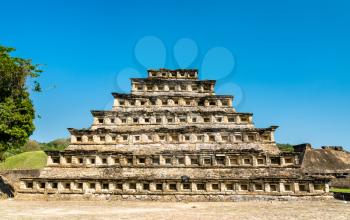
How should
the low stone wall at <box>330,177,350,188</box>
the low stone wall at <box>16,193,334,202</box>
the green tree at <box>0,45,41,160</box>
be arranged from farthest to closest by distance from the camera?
the low stone wall at <box>330,177,350,188</box>, the green tree at <box>0,45,41,160</box>, the low stone wall at <box>16,193,334,202</box>

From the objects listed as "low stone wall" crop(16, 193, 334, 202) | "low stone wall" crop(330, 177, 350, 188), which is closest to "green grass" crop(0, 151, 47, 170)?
"low stone wall" crop(16, 193, 334, 202)

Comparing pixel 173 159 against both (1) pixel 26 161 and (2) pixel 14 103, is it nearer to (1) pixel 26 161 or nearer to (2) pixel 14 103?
(2) pixel 14 103

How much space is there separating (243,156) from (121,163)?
Answer: 421 inches

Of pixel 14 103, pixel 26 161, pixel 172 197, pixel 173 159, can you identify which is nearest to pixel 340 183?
pixel 173 159

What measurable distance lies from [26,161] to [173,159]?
125 feet

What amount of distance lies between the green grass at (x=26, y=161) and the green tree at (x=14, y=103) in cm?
2481

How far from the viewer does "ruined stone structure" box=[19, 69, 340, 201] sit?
21.1 metres

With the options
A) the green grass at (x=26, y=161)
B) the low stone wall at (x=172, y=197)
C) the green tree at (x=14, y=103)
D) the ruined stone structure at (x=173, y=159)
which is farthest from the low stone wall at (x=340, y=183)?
A: the green grass at (x=26, y=161)

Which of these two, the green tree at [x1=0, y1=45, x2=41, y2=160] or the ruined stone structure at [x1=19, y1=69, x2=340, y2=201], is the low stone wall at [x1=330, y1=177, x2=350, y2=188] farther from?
the green tree at [x1=0, y1=45, x2=41, y2=160]

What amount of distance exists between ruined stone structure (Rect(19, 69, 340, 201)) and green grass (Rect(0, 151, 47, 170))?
28.3 m

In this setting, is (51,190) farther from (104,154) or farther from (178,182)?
(178,182)

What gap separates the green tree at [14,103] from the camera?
24.1m

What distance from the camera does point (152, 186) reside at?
21469 millimetres

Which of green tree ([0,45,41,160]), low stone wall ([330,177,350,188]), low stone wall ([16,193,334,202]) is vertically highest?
green tree ([0,45,41,160])
